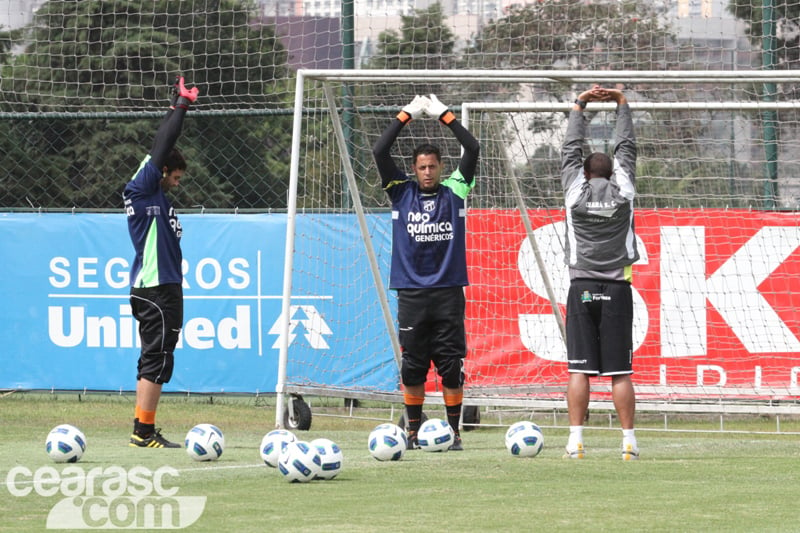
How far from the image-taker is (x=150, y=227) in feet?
30.7

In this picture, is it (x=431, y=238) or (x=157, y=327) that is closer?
(x=431, y=238)

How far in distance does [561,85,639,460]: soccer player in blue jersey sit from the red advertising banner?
3373 mm

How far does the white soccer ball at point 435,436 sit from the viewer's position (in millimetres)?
8891

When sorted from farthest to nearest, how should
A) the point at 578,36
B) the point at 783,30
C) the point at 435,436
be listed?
the point at 578,36, the point at 783,30, the point at 435,436

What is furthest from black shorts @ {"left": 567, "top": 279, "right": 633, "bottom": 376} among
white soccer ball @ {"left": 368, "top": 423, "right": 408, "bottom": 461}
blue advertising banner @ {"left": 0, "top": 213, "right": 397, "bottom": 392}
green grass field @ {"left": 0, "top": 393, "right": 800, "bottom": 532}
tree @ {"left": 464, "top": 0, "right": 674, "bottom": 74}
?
tree @ {"left": 464, "top": 0, "right": 674, "bottom": 74}

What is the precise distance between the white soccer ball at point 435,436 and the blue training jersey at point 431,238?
0.95m

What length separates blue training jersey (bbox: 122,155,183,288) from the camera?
9344 mm

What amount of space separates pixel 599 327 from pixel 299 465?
2504 millimetres

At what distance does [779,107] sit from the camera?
431 inches

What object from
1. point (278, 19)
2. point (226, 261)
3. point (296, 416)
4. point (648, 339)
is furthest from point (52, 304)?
point (648, 339)

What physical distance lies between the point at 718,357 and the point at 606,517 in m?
6.77

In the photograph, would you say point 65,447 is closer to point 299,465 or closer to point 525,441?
point 299,465

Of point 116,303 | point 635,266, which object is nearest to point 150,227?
point 116,303

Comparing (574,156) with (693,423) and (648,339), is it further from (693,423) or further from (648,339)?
(693,423)
